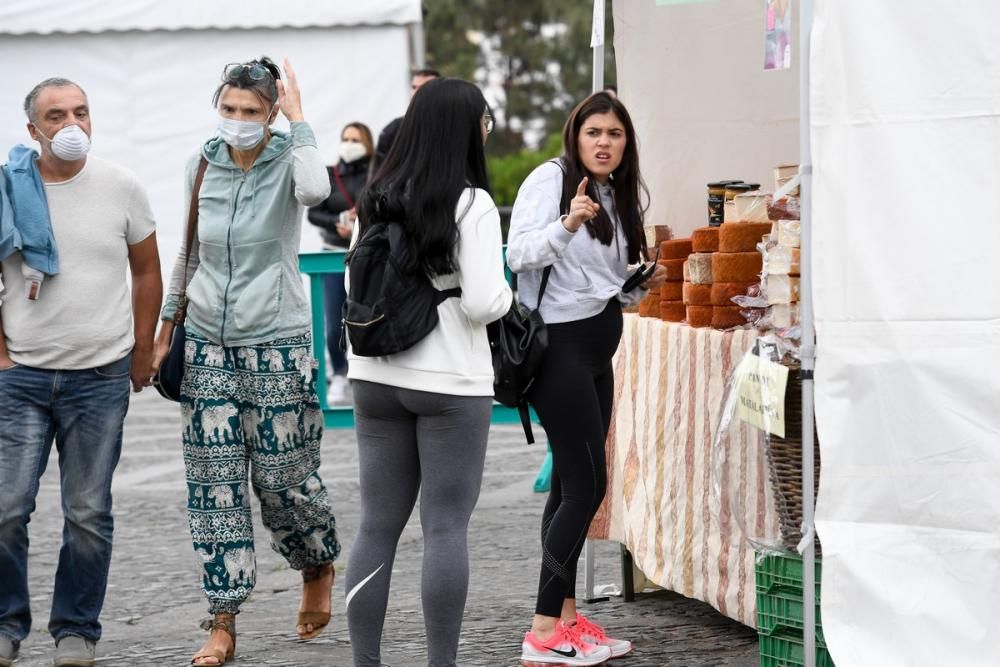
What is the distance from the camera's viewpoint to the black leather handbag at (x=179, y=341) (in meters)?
4.91

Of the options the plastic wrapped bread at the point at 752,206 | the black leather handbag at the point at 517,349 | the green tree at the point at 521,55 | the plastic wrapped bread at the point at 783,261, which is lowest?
the black leather handbag at the point at 517,349

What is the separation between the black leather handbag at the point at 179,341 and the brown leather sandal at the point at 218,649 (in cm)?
76

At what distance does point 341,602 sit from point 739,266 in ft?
7.15

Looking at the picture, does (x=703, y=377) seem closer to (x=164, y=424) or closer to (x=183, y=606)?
(x=183, y=606)

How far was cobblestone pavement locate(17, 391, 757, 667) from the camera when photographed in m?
5.07

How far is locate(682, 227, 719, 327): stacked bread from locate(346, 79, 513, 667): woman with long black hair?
48.2 inches

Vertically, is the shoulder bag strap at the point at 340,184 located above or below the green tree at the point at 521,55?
below

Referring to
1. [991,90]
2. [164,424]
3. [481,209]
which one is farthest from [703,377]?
[164,424]

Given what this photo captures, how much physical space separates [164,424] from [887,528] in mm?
8817

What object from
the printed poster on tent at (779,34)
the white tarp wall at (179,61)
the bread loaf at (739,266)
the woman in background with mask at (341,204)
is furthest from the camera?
the white tarp wall at (179,61)

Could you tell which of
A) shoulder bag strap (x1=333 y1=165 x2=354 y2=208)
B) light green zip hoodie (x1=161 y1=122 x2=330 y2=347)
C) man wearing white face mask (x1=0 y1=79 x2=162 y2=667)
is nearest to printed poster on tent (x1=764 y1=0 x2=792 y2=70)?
Answer: light green zip hoodie (x1=161 y1=122 x2=330 y2=347)

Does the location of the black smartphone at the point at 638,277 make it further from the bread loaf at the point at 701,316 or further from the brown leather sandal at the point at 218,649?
the brown leather sandal at the point at 218,649

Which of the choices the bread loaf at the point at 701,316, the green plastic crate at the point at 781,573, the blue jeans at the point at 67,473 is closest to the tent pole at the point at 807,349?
the green plastic crate at the point at 781,573

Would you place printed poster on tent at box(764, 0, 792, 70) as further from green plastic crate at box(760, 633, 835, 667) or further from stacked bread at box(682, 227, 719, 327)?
green plastic crate at box(760, 633, 835, 667)
